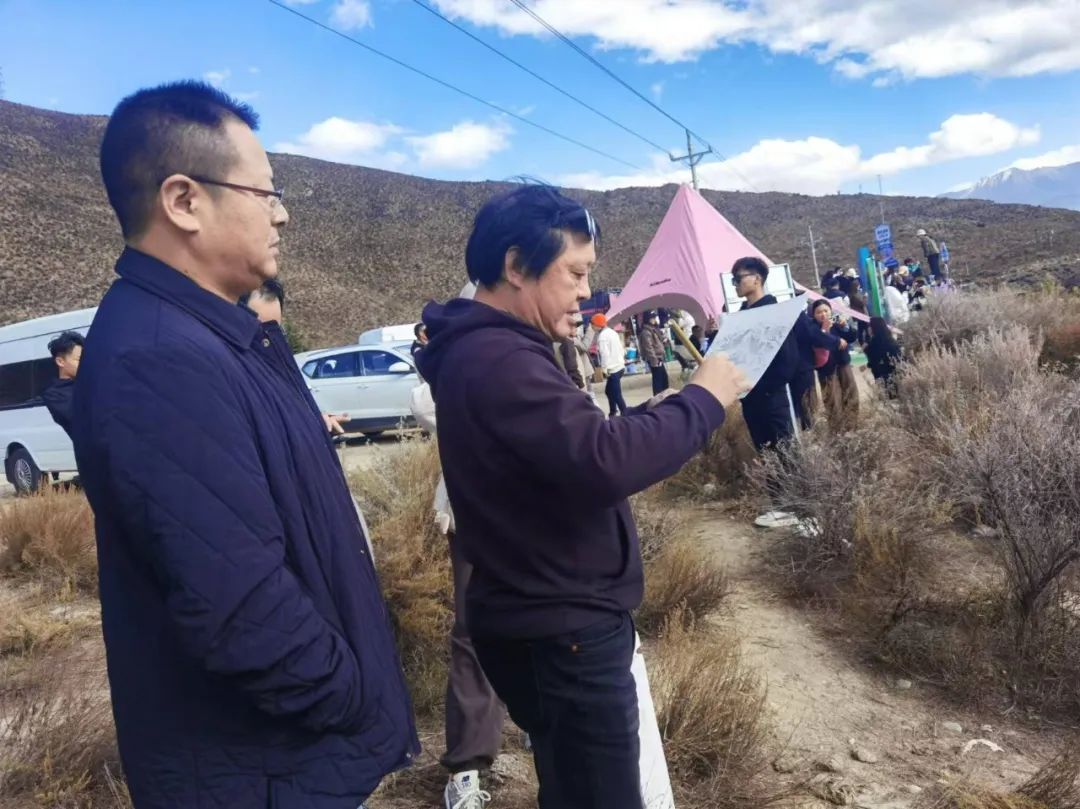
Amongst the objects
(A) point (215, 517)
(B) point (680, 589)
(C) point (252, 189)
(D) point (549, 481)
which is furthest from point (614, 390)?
(A) point (215, 517)

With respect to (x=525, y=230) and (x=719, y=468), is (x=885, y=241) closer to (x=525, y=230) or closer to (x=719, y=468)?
(x=719, y=468)

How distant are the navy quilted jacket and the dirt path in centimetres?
205

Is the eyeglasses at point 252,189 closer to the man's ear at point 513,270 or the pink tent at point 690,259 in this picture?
the man's ear at point 513,270

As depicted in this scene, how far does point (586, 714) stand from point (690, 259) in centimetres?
1390

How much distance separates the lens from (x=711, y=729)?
115 inches

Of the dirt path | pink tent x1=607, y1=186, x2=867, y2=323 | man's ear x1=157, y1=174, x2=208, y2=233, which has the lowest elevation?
the dirt path

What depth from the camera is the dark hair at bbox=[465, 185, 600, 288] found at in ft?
5.62

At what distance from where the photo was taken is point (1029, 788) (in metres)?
2.56

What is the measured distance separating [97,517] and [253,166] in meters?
0.62

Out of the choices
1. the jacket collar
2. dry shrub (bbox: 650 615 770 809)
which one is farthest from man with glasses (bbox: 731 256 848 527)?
the jacket collar

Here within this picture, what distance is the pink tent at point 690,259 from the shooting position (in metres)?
14.7

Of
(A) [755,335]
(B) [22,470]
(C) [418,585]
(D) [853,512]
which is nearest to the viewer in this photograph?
(A) [755,335]

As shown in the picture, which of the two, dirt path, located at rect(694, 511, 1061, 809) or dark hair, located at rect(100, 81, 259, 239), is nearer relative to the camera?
dark hair, located at rect(100, 81, 259, 239)

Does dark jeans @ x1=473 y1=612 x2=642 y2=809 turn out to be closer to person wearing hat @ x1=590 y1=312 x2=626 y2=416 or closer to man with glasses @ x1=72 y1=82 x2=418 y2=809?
man with glasses @ x1=72 y1=82 x2=418 y2=809
